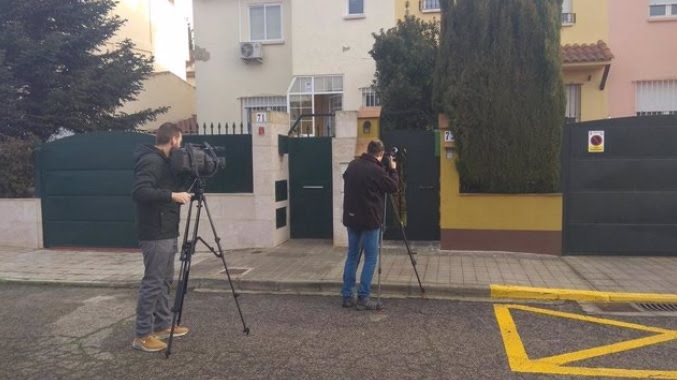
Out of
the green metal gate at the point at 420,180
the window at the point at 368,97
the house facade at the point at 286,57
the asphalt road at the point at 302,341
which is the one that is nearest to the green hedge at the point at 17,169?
the asphalt road at the point at 302,341

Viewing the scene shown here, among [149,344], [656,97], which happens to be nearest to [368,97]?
[656,97]

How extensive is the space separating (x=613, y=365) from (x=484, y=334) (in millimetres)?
1202

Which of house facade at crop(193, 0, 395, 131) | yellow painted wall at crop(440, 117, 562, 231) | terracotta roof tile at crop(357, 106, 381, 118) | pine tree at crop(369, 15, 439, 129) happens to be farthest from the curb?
house facade at crop(193, 0, 395, 131)

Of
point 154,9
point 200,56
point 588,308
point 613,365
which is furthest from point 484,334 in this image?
point 154,9

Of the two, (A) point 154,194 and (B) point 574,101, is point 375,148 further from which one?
(B) point 574,101

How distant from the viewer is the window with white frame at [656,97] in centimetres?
1389

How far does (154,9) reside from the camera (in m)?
23.8

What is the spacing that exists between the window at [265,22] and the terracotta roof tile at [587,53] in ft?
25.8

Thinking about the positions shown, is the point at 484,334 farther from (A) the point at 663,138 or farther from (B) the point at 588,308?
(A) the point at 663,138

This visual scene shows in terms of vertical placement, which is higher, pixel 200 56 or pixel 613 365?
pixel 200 56

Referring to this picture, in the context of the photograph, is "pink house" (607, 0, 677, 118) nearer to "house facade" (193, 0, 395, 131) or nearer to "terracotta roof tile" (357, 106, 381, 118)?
"house facade" (193, 0, 395, 131)

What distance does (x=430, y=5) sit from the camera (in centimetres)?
1474

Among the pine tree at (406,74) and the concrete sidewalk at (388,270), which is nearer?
the concrete sidewalk at (388,270)

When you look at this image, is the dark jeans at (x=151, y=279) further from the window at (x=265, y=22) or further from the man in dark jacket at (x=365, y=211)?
the window at (x=265, y=22)
